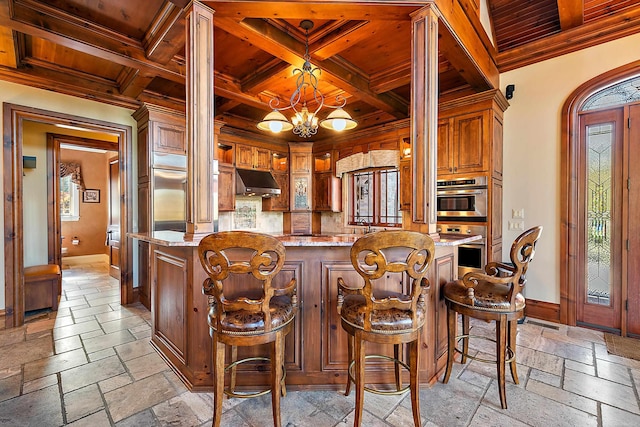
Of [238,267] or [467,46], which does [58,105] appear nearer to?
[238,267]

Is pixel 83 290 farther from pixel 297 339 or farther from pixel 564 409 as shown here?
pixel 564 409

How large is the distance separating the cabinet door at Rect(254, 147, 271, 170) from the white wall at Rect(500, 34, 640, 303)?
157 inches

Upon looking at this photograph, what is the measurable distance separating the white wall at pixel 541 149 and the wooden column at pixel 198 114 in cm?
361

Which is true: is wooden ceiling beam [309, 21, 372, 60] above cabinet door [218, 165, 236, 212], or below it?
above

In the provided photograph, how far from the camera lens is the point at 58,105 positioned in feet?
11.7

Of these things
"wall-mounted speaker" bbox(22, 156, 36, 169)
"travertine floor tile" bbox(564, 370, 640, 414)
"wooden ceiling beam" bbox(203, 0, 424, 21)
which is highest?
"wooden ceiling beam" bbox(203, 0, 424, 21)

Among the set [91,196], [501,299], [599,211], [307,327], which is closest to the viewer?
[501,299]

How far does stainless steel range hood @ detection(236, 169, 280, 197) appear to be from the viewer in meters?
5.14

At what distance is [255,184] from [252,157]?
64cm

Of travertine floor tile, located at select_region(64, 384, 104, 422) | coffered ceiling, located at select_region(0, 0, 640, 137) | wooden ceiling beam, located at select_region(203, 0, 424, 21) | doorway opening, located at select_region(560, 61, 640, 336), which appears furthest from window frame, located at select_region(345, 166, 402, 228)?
travertine floor tile, located at select_region(64, 384, 104, 422)

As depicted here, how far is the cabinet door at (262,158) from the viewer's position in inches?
221

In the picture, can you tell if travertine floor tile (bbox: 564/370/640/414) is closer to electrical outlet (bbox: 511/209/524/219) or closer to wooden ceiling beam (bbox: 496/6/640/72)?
electrical outlet (bbox: 511/209/524/219)

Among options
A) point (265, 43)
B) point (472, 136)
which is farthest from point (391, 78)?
point (265, 43)

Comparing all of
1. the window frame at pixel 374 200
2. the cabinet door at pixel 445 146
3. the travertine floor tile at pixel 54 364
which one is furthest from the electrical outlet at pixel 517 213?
the travertine floor tile at pixel 54 364
